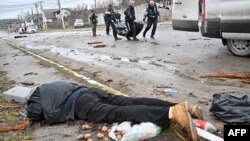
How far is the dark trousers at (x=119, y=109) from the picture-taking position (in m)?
4.03

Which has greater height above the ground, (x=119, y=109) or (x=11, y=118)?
(x=119, y=109)

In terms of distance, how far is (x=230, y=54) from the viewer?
9.65m

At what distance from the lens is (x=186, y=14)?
10.2 metres

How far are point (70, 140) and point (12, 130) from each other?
1.03m

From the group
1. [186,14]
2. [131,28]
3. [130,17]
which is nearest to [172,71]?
[186,14]

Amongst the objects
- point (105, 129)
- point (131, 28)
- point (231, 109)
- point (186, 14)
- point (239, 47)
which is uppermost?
point (186, 14)

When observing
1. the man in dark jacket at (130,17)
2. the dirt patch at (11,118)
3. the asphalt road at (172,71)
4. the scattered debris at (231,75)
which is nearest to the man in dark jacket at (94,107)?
the dirt patch at (11,118)

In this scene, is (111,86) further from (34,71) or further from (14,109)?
(34,71)

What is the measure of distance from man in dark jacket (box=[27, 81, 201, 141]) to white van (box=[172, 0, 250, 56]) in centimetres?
473

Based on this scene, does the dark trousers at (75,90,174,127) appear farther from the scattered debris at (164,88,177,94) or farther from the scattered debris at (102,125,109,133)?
the scattered debris at (164,88,177,94)

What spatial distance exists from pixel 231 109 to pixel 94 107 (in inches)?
67.5

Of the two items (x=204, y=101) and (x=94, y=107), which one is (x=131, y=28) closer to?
(x=204, y=101)

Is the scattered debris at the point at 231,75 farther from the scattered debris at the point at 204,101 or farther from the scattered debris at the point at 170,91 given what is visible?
the scattered debris at the point at 204,101

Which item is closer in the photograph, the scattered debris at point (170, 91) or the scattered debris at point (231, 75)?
the scattered debris at point (170, 91)
